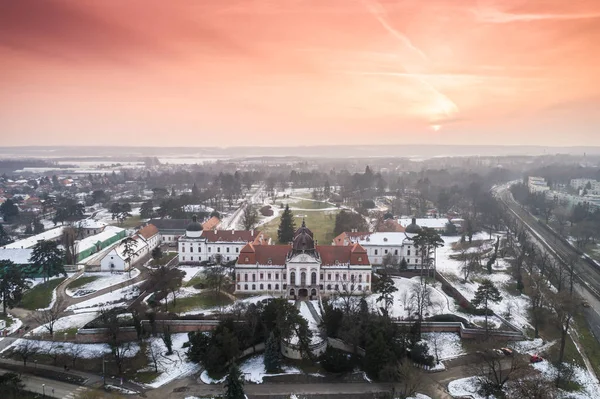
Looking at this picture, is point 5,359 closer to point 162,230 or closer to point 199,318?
point 199,318

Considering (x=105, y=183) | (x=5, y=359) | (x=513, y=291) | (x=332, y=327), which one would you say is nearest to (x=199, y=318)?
(x=332, y=327)

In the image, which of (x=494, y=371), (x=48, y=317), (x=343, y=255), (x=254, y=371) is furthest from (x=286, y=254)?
(x=494, y=371)

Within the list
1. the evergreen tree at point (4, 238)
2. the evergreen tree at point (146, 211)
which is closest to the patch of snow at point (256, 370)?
the evergreen tree at point (4, 238)

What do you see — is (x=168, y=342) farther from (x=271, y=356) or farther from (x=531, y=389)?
(x=531, y=389)

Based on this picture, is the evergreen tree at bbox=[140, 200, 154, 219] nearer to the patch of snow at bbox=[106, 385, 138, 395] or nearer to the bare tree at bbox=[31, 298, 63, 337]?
the bare tree at bbox=[31, 298, 63, 337]

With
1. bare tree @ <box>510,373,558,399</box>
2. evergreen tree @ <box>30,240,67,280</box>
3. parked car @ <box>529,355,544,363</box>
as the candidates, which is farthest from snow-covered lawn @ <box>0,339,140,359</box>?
parked car @ <box>529,355,544,363</box>

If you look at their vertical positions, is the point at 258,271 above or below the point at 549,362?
above
